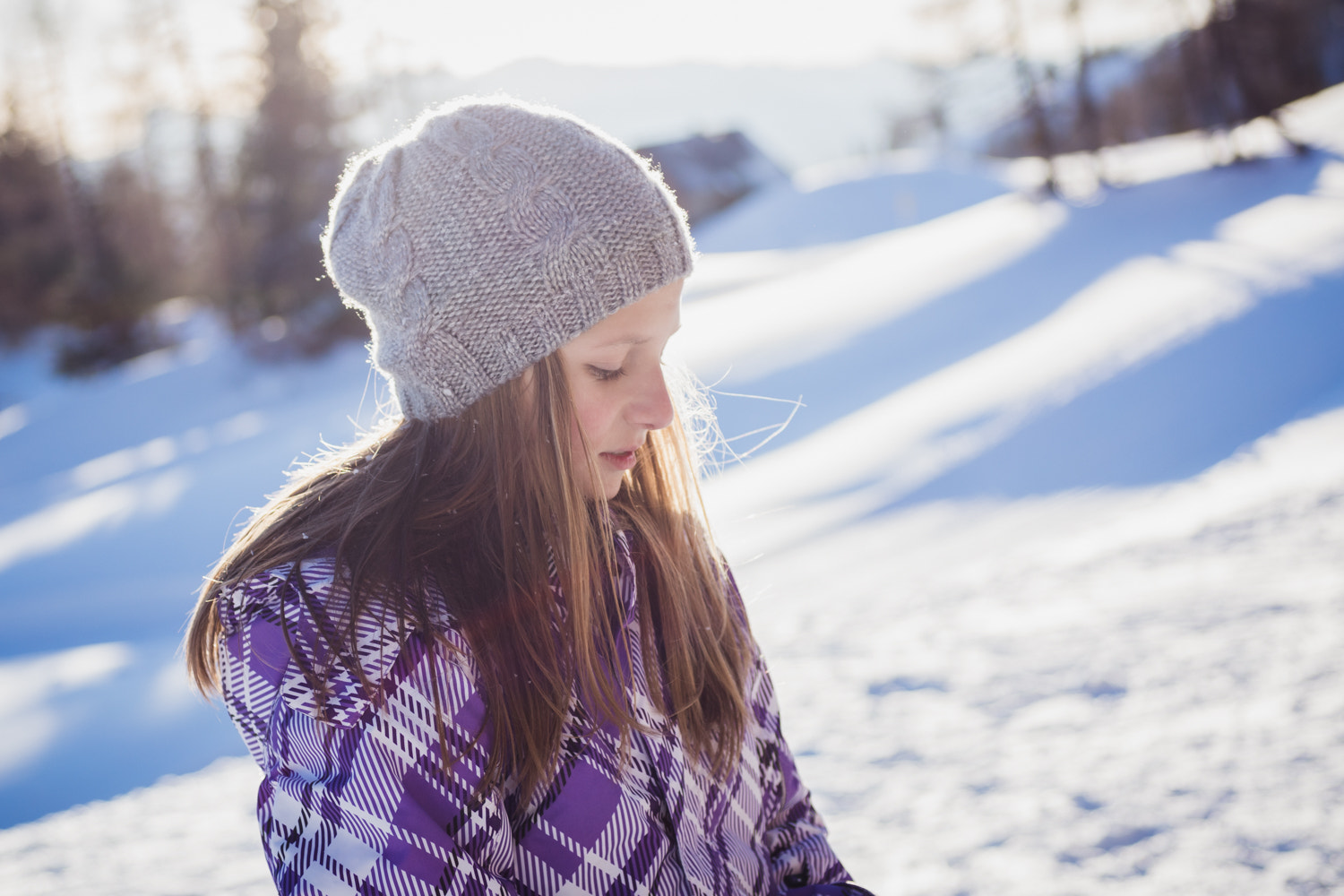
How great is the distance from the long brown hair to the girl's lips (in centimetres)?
6

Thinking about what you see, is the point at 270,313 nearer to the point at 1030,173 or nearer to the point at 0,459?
the point at 0,459

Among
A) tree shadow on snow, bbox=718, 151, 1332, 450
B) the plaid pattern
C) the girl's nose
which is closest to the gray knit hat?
the girl's nose

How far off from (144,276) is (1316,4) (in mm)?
27324

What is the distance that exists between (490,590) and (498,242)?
50 centimetres

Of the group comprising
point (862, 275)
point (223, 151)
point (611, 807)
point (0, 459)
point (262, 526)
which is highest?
point (223, 151)

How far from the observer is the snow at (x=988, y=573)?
2441mm

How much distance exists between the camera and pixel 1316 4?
1948 centimetres

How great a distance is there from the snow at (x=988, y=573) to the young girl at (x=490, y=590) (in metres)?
0.88

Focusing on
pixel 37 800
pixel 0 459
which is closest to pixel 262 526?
pixel 37 800

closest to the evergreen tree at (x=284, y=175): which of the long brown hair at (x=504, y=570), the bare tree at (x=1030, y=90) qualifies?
the bare tree at (x=1030, y=90)

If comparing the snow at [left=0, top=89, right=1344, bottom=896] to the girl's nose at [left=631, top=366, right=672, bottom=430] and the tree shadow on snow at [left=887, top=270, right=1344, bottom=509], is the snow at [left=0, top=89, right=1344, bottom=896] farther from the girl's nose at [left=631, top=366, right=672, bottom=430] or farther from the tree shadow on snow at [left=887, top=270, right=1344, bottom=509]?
the girl's nose at [left=631, top=366, right=672, bottom=430]

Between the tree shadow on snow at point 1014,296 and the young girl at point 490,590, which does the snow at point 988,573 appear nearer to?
the tree shadow on snow at point 1014,296

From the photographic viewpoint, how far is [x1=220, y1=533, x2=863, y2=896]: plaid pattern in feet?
3.48

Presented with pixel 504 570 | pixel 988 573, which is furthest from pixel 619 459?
pixel 988 573
